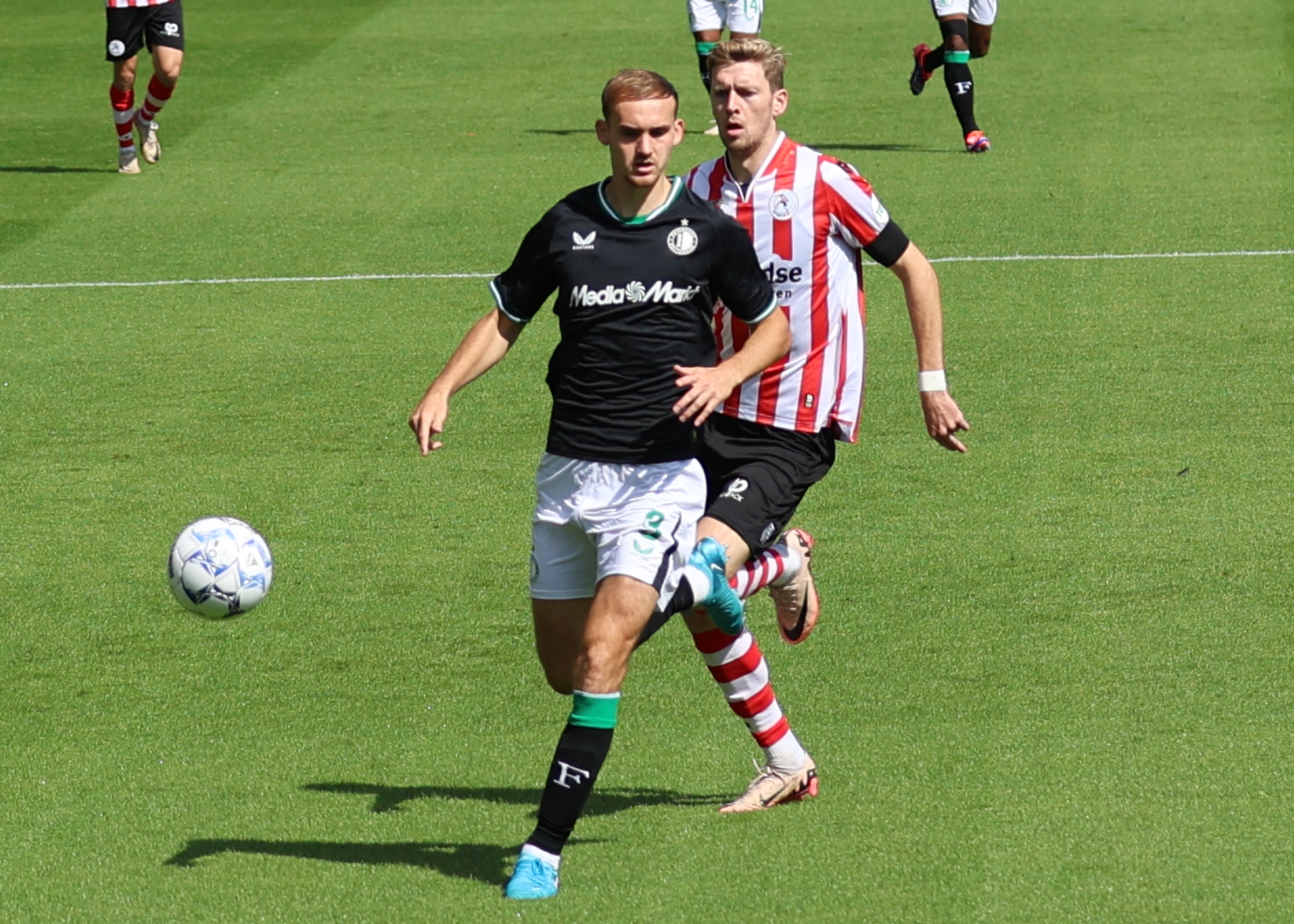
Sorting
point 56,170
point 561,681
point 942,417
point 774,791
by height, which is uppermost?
point 942,417

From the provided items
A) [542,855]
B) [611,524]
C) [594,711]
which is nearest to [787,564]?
[611,524]

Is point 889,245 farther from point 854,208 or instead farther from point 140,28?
point 140,28

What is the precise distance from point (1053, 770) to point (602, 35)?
→ 1663cm

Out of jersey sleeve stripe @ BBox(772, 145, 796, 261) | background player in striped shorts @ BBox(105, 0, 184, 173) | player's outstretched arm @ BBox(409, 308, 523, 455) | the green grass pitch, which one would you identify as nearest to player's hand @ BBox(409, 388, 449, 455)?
player's outstretched arm @ BBox(409, 308, 523, 455)

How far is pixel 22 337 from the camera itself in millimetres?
11750

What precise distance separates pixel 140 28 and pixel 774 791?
463 inches

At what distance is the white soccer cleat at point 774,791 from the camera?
5852mm

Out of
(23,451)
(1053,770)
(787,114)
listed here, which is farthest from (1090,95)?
(1053,770)

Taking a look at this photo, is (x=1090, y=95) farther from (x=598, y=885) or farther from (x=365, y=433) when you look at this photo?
(x=598, y=885)

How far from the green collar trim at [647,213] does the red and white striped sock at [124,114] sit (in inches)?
436

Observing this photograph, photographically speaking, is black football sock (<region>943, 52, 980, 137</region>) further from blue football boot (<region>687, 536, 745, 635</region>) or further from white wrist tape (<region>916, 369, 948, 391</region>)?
blue football boot (<region>687, 536, 745, 635</region>)

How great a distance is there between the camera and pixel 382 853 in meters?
5.61

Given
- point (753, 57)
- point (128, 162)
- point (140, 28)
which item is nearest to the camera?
point (753, 57)

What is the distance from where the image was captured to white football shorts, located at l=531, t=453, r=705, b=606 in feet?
17.8
